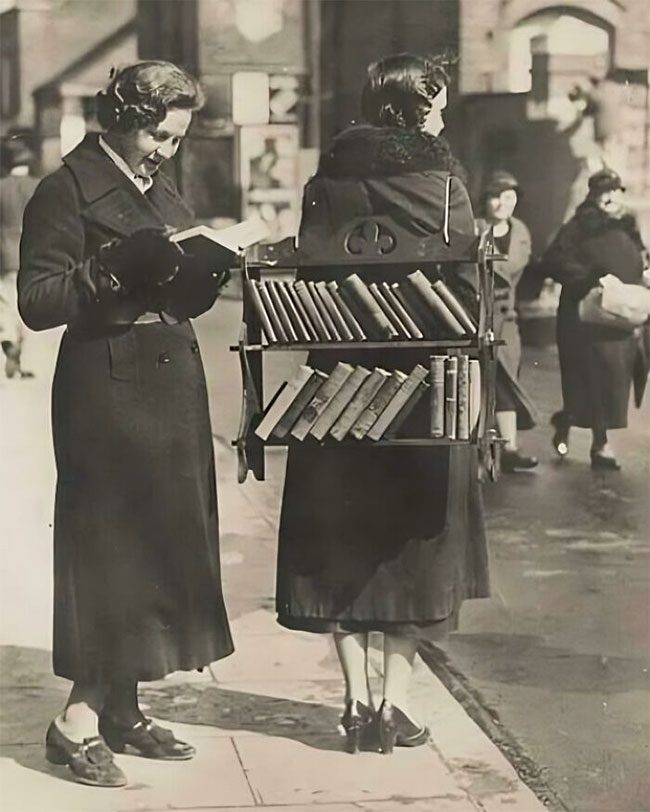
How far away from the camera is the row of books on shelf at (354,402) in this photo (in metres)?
3.24

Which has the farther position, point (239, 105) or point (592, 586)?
point (592, 586)

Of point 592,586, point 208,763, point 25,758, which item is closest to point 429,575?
point 592,586

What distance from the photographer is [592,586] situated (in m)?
3.55

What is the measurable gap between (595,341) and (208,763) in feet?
4.52

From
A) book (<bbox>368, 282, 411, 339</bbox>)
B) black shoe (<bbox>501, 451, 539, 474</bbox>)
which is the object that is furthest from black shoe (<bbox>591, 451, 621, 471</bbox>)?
book (<bbox>368, 282, 411, 339</bbox>)

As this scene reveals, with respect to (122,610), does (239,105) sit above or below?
above

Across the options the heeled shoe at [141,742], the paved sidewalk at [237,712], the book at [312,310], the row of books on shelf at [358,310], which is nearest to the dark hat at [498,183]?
the row of books on shelf at [358,310]

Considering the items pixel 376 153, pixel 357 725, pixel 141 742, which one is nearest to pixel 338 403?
pixel 376 153

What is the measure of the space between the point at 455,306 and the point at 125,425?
2.67 feet

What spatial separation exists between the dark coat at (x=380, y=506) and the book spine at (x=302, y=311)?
9 cm

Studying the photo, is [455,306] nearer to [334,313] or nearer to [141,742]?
[334,313]

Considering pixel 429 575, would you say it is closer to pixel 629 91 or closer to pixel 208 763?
pixel 208 763

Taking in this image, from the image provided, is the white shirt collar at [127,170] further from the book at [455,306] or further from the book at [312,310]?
the book at [455,306]

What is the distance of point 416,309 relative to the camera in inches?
129
